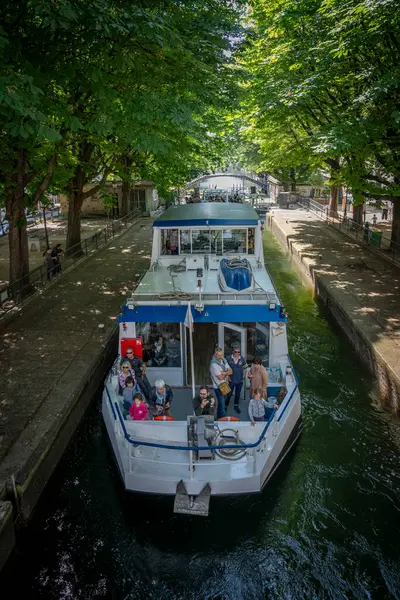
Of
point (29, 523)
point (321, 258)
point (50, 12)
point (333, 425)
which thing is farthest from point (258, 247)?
point (321, 258)

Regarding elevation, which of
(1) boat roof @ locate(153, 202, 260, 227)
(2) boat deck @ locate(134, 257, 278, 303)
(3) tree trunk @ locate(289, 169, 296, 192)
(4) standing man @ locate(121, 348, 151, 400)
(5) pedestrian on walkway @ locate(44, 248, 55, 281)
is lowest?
(4) standing man @ locate(121, 348, 151, 400)

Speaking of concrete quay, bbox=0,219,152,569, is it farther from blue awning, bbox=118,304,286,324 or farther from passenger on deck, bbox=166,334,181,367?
blue awning, bbox=118,304,286,324

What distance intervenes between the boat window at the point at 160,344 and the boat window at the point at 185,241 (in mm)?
3936

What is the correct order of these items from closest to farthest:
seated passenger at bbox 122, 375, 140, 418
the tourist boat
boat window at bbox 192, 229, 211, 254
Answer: the tourist boat, seated passenger at bbox 122, 375, 140, 418, boat window at bbox 192, 229, 211, 254

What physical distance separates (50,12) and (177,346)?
22.3 ft

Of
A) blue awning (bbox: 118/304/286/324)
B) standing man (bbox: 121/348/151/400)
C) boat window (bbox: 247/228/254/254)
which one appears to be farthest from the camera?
boat window (bbox: 247/228/254/254)

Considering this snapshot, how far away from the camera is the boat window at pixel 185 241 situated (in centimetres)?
1389

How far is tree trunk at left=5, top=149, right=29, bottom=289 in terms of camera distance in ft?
54.4

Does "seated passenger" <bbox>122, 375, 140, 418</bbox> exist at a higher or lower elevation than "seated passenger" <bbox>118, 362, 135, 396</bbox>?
lower

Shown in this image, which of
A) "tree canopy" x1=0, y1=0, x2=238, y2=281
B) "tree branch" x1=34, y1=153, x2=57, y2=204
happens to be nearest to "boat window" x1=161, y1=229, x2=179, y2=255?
"tree canopy" x1=0, y1=0, x2=238, y2=281

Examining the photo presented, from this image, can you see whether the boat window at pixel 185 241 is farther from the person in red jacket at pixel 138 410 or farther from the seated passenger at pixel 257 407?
the seated passenger at pixel 257 407

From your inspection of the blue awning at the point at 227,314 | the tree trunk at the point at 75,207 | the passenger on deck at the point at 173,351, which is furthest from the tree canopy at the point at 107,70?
the tree trunk at the point at 75,207

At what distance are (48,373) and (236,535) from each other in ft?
20.4

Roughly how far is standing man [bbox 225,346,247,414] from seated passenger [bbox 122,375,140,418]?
1.96 m
